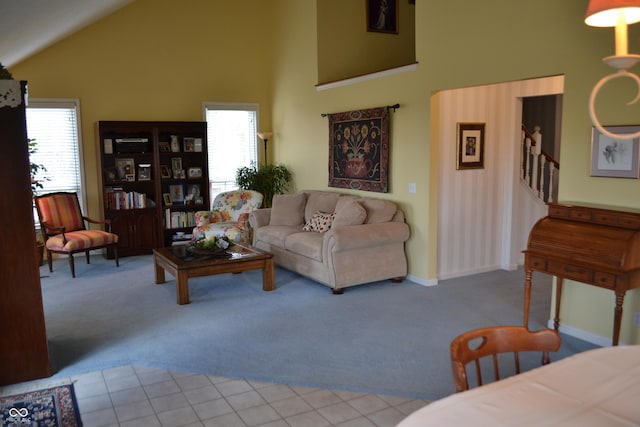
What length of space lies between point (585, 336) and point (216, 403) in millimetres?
2877

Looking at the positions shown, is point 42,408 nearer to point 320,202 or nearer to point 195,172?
point 320,202

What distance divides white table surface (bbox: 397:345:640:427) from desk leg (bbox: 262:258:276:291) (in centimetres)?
400

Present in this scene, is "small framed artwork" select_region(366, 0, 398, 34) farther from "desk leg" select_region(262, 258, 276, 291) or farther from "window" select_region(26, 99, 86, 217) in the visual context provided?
"window" select_region(26, 99, 86, 217)

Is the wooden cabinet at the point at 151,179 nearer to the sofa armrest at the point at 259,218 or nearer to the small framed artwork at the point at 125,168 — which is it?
the small framed artwork at the point at 125,168

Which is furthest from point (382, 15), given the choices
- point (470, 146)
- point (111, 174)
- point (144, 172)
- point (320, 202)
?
point (111, 174)

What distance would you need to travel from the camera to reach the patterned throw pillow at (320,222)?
6.25 m

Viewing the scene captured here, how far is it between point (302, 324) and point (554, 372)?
3.03 meters

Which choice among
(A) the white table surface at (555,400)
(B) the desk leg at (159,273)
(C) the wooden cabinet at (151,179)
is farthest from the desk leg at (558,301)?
(C) the wooden cabinet at (151,179)

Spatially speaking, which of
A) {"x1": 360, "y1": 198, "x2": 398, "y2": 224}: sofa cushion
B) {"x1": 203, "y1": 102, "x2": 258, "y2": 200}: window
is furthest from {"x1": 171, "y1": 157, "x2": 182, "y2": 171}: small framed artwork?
{"x1": 360, "y1": 198, "x2": 398, "y2": 224}: sofa cushion

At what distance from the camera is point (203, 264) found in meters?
5.16

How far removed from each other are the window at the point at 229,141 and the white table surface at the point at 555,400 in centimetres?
700

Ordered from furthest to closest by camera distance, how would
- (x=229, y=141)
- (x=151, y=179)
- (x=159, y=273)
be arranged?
(x=229, y=141)
(x=151, y=179)
(x=159, y=273)

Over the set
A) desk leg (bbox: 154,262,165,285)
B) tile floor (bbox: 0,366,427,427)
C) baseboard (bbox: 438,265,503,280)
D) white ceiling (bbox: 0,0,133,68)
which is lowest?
tile floor (bbox: 0,366,427,427)

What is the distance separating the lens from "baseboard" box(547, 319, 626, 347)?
3.99 m
